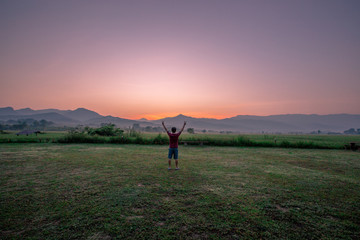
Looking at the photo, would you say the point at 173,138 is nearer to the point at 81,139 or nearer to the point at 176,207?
the point at 176,207

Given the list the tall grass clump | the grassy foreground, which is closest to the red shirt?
the grassy foreground

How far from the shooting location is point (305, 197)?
18.7 feet

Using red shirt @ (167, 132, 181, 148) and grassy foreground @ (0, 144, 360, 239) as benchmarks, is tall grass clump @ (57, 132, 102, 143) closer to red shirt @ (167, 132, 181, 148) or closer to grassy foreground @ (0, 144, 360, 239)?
grassy foreground @ (0, 144, 360, 239)

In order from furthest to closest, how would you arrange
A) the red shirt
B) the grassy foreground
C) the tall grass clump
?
the tall grass clump, the red shirt, the grassy foreground

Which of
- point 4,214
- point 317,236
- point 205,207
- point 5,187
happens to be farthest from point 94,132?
point 317,236

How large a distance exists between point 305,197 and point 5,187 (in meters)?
11.3

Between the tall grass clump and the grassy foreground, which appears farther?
the tall grass clump

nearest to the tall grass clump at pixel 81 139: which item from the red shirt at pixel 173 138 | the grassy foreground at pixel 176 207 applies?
the grassy foreground at pixel 176 207

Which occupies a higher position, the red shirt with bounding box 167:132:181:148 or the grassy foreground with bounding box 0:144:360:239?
the red shirt with bounding box 167:132:181:148

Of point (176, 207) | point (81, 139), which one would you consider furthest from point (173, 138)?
point (81, 139)

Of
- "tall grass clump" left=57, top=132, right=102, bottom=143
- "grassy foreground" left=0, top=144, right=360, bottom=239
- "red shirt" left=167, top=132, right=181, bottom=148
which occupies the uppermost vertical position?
"red shirt" left=167, top=132, right=181, bottom=148

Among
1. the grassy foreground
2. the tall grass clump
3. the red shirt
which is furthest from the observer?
the tall grass clump

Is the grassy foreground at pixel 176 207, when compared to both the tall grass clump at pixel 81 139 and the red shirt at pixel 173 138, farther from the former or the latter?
the tall grass clump at pixel 81 139

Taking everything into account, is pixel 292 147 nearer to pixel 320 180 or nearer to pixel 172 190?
pixel 320 180
